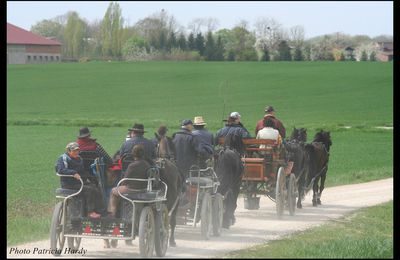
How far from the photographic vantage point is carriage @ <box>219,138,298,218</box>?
17.3 m

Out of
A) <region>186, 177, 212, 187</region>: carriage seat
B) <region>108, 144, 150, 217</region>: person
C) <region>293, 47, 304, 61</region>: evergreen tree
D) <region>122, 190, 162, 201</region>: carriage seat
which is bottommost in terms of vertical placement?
<region>186, 177, 212, 187</region>: carriage seat

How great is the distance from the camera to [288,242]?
13062mm

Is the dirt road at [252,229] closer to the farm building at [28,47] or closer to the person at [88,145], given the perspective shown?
the person at [88,145]

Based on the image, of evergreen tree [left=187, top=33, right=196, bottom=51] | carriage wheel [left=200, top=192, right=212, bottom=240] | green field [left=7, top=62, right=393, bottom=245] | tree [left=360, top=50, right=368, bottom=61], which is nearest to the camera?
carriage wheel [left=200, top=192, right=212, bottom=240]

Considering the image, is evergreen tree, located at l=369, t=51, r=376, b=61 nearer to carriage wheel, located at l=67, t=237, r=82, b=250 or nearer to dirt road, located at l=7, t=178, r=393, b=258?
dirt road, located at l=7, t=178, r=393, b=258

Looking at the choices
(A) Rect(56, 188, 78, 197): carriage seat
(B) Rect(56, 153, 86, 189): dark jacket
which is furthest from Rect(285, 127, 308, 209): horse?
(A) Rect(56, 188, 78, 197): carriage seat

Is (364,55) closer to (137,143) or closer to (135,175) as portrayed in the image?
(137,143)

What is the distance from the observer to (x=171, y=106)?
64938 mm

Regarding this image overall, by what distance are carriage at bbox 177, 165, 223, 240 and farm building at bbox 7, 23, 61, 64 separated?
4724 centimetres

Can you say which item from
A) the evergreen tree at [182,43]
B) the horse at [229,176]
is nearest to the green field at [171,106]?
the horse at [229,176]

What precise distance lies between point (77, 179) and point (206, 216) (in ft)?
8.99

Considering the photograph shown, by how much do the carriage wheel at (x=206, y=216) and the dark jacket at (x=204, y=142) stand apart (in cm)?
77

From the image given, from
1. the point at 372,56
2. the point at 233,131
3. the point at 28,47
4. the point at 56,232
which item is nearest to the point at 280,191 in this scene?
the point at 233,131

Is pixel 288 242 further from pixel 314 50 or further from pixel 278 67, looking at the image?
pixel 278 67
